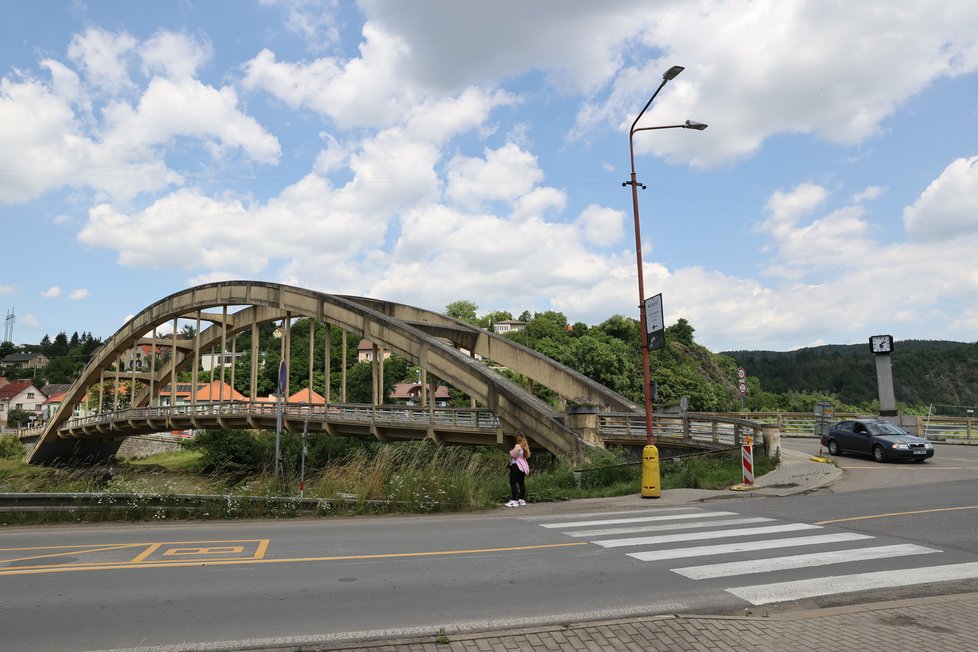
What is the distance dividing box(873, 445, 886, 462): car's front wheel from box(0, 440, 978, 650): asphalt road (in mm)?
10135

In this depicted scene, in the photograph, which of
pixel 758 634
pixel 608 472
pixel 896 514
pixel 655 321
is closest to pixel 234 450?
pixel 608 472

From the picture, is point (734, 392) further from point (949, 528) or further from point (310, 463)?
point (949, 528)

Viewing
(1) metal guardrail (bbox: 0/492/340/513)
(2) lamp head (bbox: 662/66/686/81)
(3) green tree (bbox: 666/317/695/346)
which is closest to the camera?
(1) metal guardrail (bbox: 0/492/340/513)

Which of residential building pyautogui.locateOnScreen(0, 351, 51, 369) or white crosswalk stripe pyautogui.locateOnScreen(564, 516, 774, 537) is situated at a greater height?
residential building pyautogui.locateOnScreen(0, 351, 51, 369)

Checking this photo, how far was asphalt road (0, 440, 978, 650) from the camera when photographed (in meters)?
5.39

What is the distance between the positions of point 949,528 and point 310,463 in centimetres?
3438

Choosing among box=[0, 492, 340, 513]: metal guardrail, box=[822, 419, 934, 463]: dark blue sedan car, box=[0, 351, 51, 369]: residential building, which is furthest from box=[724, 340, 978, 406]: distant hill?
box=[0, 351, 51, 369]: residential building

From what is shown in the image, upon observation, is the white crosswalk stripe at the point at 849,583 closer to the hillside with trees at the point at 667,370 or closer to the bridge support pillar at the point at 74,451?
the hillside with trees at the point at 667,370

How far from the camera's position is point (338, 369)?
329ft

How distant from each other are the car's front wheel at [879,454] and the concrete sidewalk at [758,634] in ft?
54.6

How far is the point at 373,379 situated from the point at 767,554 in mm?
25744

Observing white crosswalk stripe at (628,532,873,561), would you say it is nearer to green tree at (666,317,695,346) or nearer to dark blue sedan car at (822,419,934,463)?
dark blue sedan car at (822,419,934,463)

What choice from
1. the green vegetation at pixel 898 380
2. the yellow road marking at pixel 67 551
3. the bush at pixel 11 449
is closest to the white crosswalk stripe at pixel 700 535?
the yellow road marking at pixel 67 551

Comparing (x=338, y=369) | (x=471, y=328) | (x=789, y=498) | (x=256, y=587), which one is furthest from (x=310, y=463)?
(x=338, y=369)
